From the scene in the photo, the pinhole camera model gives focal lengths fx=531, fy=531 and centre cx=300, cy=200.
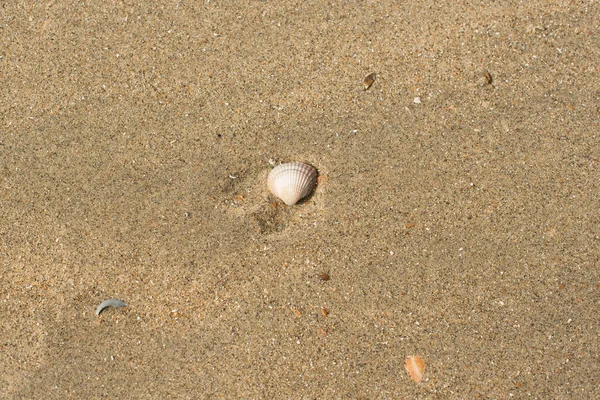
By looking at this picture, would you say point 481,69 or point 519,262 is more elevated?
point 481,69

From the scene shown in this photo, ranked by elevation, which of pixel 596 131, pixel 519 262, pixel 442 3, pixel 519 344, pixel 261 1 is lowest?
pixel 519 344

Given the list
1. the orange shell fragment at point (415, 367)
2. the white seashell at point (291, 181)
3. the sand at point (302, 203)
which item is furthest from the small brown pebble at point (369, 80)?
the orange shell fragment at point (415, 367)

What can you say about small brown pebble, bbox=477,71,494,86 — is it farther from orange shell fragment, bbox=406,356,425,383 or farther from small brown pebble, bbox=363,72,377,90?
orange shell fragment, bbox=406,356,425,383

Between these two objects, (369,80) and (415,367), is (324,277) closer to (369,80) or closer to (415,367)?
(415,367)

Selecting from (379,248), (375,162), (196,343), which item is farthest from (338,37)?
(196,343)

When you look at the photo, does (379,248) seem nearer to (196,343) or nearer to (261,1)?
(196,343)

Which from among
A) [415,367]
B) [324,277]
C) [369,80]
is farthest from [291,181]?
[415,367]
